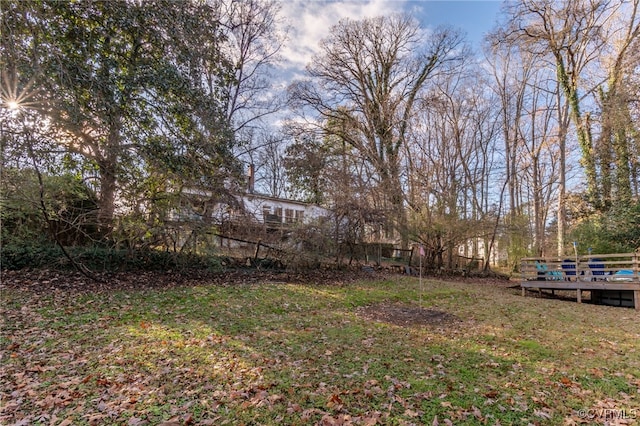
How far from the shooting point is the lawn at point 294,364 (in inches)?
121

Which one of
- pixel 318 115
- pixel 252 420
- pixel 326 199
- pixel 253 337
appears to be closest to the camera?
pixel 252 420

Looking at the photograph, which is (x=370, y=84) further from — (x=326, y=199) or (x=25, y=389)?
(x=25, y=389)

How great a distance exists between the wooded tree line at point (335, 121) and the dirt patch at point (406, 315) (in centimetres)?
525

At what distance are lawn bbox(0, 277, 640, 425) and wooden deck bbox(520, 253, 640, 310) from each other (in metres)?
3.23

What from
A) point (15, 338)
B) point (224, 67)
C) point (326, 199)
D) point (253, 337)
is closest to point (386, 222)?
point (326, 199)

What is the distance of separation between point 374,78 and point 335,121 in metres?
3.66

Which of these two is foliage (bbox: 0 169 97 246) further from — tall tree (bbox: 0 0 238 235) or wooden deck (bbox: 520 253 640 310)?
wooden deck (bbox: 520 253 640 310)

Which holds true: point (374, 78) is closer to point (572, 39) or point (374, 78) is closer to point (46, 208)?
point (572, 39)

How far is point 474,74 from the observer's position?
787 inches

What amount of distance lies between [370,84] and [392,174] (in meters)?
7.03

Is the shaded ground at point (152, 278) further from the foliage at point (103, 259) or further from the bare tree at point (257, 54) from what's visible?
the bare tree at point (257, 54)

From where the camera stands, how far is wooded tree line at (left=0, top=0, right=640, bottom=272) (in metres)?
5.61

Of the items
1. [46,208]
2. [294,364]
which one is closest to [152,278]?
[46,208]

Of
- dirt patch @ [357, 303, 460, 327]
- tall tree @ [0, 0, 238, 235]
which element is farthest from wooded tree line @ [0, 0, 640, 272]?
dirt patch @ [357, 303, 460, 327]
